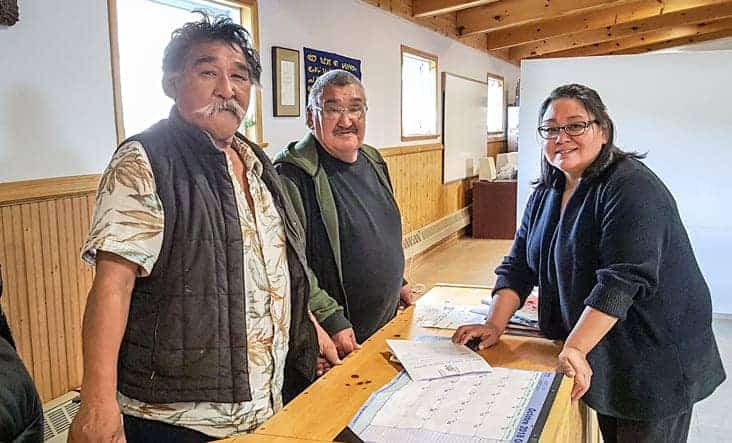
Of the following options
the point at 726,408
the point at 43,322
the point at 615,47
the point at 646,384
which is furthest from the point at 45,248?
the point at 615,47

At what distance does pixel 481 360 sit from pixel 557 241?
37 cm

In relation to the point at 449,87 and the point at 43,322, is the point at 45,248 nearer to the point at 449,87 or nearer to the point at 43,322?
the point at 43,322

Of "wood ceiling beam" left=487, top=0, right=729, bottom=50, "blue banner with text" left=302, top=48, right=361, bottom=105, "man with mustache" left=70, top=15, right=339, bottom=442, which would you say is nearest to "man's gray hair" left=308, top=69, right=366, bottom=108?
"man with mustache" left=70, top=15, right=339, bottom=442

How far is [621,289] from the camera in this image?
143 cm

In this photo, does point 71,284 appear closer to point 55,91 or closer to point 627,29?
point 55,91

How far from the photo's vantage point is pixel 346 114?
6.65 ft

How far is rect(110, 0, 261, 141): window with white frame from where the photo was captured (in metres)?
2.84

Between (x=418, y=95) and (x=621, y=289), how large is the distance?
17.2 ft

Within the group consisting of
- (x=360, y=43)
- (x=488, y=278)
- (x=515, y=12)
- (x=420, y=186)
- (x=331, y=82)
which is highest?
(x=515, y=12)

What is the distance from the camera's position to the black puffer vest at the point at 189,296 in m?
1.28

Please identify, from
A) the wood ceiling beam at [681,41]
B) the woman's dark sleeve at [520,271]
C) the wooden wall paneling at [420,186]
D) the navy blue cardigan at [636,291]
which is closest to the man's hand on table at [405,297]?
the woman's dark sleeve at [520,271]

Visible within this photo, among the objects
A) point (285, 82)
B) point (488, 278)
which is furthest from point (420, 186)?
point (285, 82)

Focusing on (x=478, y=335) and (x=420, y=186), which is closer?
(x=478, y=335)

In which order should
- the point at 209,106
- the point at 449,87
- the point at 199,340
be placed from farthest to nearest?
the point at 449,87
the point at 209,106
the point at 199,340
